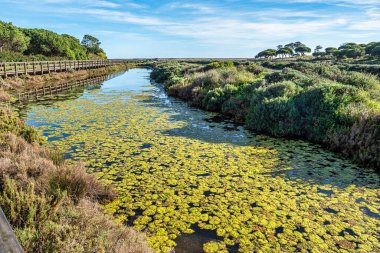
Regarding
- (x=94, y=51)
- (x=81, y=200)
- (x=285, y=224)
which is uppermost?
(x=94, y=51)

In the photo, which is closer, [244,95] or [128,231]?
[128,231]

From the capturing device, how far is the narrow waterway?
5.25m

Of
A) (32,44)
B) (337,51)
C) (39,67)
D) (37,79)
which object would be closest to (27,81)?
(37,79)

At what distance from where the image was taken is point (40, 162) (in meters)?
6.67

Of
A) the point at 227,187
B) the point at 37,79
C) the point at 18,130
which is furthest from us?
the point at 37,79

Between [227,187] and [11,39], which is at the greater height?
[11,39]

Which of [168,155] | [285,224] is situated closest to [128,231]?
[285,224]

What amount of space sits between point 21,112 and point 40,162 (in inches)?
445

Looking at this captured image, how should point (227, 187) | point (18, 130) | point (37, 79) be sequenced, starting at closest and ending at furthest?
1. point (227, 187)
2. point (18, 130)
3. point (37, 79)

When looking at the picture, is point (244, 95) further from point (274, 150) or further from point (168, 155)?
point (168, 155)

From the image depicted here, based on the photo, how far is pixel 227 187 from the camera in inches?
284

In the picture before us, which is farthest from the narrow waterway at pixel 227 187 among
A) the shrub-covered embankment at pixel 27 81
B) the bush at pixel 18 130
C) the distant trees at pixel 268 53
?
the distant trees at pixel 268 53

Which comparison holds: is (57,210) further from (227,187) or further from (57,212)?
(227,187)

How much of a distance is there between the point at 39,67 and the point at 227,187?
34.7m
